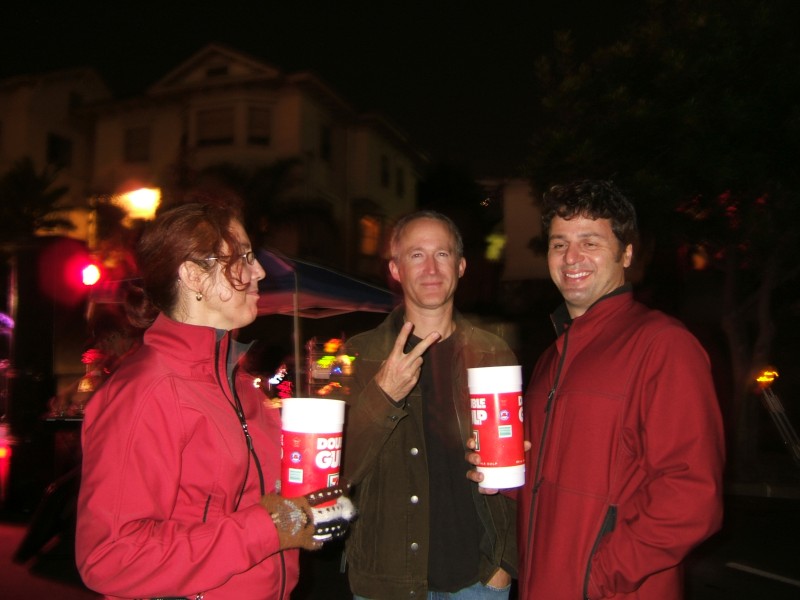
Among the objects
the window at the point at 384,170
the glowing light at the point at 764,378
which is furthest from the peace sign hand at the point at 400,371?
the window at the point at 384,170

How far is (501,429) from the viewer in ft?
7.39

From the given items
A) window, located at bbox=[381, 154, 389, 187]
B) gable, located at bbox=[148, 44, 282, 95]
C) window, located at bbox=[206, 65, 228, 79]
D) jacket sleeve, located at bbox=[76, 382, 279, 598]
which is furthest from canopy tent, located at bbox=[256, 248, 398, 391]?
window, located at bbox=[381, 154, 389, 187]

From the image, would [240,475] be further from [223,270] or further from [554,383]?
[554,383]

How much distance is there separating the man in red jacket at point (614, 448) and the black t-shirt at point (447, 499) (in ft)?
0.90

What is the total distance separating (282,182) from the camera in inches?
824

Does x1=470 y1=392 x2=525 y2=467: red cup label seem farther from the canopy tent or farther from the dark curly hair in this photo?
the canopy tent

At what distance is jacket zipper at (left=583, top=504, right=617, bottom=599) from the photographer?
79.6 inches

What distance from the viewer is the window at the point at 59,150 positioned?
95.0ft

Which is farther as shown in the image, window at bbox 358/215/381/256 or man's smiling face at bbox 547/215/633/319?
window at bbox 358/215/381/256

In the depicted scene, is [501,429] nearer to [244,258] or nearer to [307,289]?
[244,258]

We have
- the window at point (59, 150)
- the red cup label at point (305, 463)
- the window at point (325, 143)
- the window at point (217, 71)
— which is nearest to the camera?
the red cup label at point (305, 463)

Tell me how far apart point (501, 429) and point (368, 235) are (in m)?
26.2

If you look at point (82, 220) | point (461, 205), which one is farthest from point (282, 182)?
point (82, 220)

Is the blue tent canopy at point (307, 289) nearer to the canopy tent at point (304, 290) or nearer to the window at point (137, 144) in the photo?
the canopy tent at point (304, 290)
